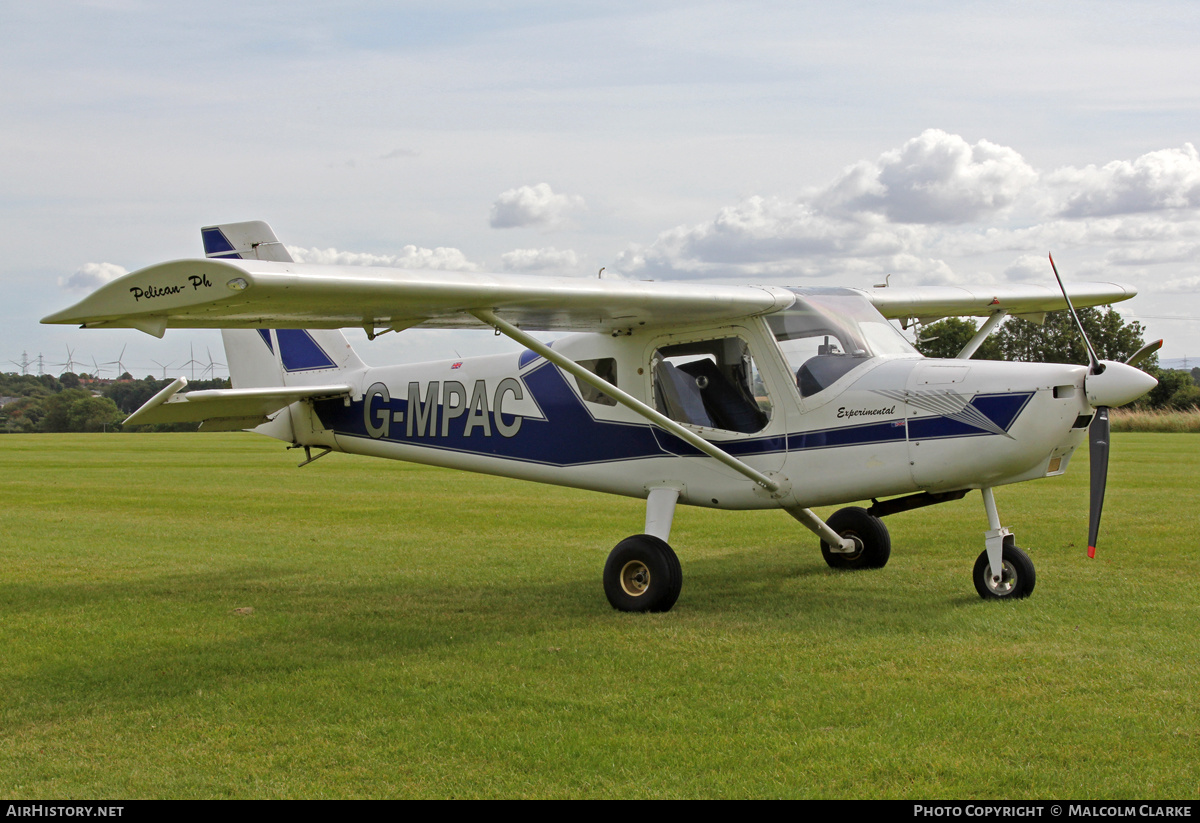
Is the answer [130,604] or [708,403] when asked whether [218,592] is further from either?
[708,403]

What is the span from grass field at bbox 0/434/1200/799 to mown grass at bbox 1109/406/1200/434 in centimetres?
3308

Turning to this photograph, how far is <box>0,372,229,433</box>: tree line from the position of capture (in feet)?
281

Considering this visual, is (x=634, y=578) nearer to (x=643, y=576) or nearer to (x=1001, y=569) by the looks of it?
(x=643, y=576)

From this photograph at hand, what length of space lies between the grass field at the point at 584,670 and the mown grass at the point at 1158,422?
109 ft

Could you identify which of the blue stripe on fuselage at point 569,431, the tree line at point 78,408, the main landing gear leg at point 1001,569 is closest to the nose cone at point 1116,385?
the blue stripe on fuselage at point 569,431

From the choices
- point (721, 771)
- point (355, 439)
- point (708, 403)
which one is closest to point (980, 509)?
point (708, 403)

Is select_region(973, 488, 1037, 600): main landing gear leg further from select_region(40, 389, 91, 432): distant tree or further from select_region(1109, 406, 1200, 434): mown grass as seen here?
select_region(40, 389, 91, 432): distant tree

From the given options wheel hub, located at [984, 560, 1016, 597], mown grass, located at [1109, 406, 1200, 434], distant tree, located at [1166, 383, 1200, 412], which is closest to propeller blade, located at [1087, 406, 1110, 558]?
wheel hub, located at [984, 560, 1016, 597]

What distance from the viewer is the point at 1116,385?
24.2 ft

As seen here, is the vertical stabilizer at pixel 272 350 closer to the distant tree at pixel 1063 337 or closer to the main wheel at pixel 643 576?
the main wheel at pixel 643 576

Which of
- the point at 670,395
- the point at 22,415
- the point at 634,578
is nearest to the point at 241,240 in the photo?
the point at 670,395

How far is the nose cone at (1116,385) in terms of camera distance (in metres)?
7.37

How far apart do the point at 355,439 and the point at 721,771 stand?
7.45m

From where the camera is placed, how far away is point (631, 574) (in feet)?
27.9
